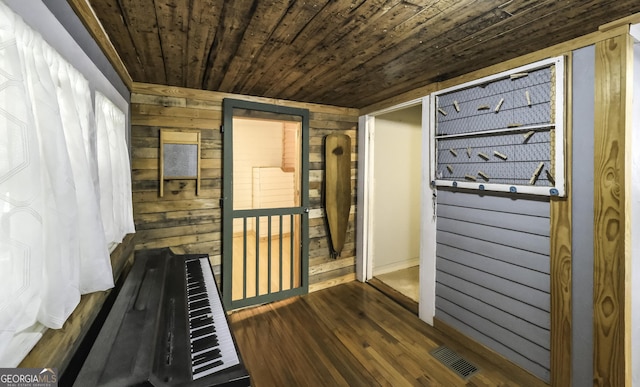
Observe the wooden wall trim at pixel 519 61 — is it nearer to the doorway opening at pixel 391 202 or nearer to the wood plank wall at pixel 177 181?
the doorway opening at pixel 391 202

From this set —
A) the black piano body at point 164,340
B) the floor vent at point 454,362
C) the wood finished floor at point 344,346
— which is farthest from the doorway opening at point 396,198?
the black piano body at point 164,340

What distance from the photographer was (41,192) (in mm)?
728

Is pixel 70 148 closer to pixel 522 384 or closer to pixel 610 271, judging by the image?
pixel 610 271

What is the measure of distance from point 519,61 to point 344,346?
2.39 m

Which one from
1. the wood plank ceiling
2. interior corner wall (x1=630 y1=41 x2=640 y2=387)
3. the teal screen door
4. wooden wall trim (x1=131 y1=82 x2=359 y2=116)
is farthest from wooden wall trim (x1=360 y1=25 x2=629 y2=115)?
the teal screen door

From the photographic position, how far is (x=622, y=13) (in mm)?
1333

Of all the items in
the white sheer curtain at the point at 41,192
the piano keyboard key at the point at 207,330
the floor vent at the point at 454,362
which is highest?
the white sheer curtain at the point at 41,192

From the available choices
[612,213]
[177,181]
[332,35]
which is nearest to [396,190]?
[612,213]

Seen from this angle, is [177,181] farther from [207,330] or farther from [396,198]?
[396,198]

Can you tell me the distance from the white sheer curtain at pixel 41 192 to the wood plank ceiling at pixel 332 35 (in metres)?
0.65

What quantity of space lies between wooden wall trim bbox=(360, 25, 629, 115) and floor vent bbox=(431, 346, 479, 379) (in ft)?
6.86

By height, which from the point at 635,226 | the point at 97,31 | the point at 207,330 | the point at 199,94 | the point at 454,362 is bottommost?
the point at 454,362

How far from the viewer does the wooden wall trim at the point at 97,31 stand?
110cm

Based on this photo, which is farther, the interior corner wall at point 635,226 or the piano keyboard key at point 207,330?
the interior corner wall at point 635,226
